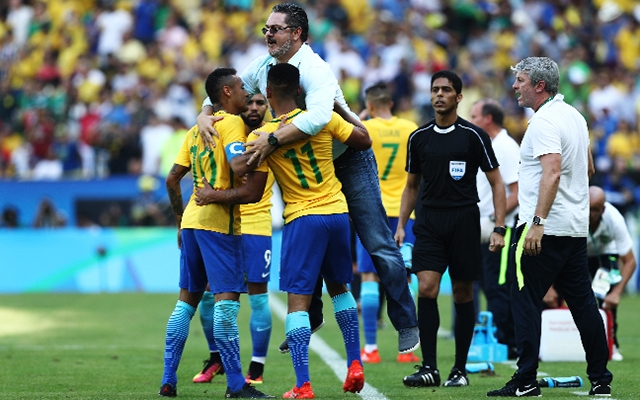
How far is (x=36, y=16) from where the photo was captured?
27.4 m

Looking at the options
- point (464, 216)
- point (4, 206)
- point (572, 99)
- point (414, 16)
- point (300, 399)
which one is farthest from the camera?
point (414, 16)

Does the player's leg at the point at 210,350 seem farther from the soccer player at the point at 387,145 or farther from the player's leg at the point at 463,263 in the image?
the soccer player at the point at 387,145

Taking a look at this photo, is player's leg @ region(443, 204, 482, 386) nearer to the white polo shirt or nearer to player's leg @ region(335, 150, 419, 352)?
player's leg @ region(335, 150, 419, 352)

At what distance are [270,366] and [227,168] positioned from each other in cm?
298

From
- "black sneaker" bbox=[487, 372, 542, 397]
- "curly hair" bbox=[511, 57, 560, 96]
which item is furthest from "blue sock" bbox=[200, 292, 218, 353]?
"curly hair" bbox=[511, 57, 560, 96]

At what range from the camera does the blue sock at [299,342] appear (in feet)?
23.9

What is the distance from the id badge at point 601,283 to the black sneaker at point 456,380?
225cm

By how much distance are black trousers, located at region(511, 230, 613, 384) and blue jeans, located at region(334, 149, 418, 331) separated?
0.76 meters

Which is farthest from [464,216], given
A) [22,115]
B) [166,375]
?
[22,115]

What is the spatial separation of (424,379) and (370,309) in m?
2.18

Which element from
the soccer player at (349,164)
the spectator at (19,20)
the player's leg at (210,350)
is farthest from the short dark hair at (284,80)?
the spectator at (19,20)

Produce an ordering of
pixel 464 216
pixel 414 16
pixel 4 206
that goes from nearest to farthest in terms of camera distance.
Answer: pixel 464 216 < pixel 4 206 < pixel 414 16

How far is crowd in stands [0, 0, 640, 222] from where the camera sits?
2150 centimetres

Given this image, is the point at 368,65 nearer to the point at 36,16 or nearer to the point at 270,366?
the point at 36,16
